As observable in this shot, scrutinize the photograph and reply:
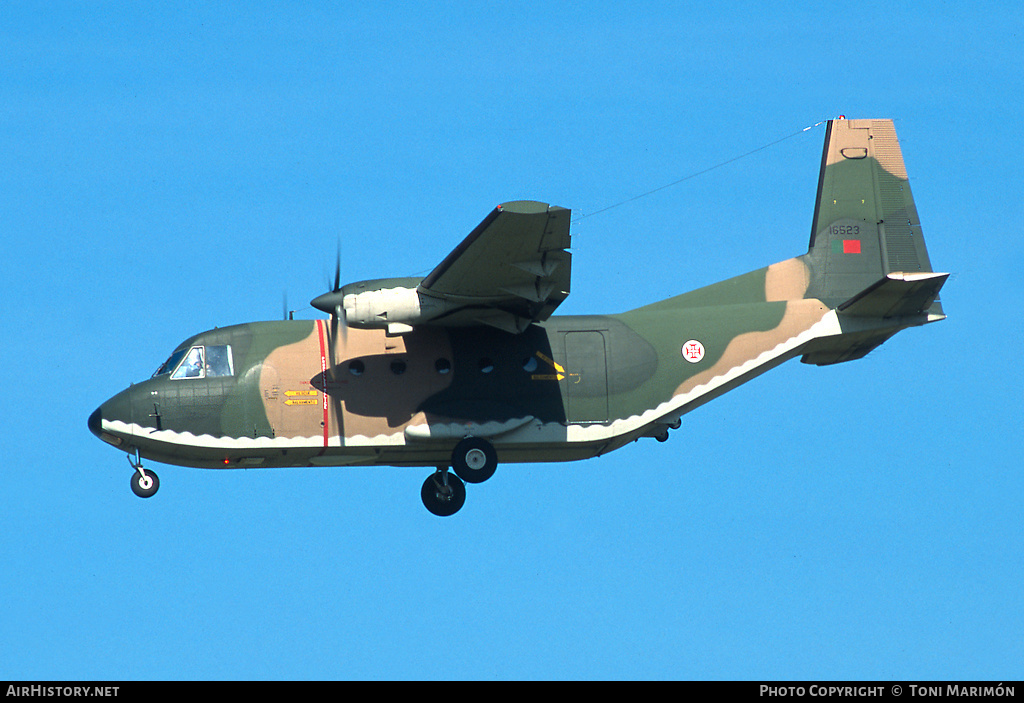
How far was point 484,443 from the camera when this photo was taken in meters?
23.4

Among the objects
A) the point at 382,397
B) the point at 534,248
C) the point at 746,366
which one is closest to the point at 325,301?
the point at 382,397

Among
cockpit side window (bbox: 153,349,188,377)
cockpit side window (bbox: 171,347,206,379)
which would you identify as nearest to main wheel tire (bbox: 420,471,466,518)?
cockpit side window (bbox: 171,347,206,379)

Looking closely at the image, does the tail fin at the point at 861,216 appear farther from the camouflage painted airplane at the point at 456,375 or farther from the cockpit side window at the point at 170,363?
the cockpit side window at the point at 170,363

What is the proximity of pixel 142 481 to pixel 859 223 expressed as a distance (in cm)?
1345

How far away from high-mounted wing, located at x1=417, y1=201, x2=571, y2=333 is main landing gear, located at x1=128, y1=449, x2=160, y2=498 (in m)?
5.28

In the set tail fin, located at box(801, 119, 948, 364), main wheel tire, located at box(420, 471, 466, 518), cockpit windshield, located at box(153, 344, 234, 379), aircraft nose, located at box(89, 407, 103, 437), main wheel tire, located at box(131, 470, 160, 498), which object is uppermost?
tail fin, located at box(801, 119, 948, 364)

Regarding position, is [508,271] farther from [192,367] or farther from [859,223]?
[859,223]

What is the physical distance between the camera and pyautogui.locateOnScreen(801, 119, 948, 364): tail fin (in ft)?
84.2

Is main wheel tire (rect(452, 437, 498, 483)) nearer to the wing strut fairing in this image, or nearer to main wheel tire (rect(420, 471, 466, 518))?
main wheel tire (rect(420, 471, 466, 518))

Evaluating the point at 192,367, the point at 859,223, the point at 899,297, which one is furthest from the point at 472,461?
the point at 859,223

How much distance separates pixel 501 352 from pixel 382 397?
210 centimetres

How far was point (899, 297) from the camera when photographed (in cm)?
2397
